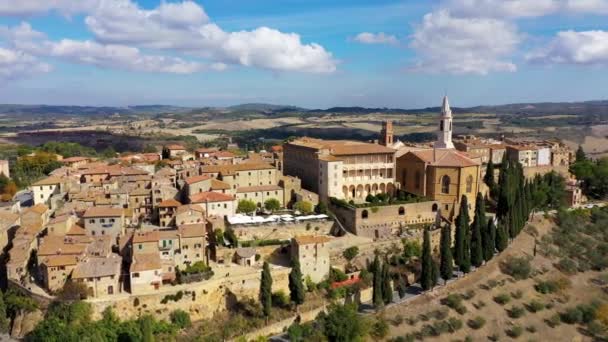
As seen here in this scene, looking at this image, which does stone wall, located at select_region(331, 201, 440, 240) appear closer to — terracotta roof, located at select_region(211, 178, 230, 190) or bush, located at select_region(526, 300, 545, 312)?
terracotta roof, located at select_region(211, 178, 230, 190)

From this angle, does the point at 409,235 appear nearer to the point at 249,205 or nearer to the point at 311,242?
A: the point at 311,242

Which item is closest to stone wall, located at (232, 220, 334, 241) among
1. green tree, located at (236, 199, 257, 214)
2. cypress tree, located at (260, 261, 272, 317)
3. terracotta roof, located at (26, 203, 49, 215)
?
green tree, located at (236, 199, 257, 214)

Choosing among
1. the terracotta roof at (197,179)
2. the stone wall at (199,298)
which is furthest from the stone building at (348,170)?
the stone wall at (199,298)

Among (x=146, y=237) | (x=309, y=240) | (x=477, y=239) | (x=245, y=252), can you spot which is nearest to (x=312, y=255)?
(x=309, y=240)

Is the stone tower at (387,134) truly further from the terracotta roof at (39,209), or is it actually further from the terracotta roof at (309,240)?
the terracotta roof at (39,209)

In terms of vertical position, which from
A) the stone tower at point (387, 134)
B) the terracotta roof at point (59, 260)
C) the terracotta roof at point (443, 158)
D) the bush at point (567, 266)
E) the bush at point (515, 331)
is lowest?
the bush at point (515, 331)

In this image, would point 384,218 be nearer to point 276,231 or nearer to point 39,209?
point 276,231

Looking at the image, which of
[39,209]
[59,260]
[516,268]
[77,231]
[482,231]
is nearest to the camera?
[59,260]
